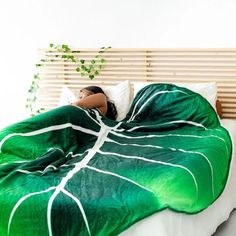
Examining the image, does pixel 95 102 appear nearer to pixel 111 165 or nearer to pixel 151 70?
pixel 151 70

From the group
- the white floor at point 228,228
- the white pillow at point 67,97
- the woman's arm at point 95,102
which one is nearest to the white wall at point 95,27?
the white pillow at point 67,97

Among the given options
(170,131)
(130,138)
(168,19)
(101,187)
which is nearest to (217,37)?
(168,19)

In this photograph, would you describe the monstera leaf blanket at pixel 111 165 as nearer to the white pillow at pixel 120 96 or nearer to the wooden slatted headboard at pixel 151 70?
the white pillow at pixel 120 96

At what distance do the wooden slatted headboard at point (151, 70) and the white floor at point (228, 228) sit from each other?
3.20 feet

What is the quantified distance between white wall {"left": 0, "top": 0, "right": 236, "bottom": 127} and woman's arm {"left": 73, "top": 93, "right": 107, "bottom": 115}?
65 cm

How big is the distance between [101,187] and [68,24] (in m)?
2.42

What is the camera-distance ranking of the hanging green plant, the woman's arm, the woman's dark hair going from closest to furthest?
the woman's arm
the woman's dark hair
the hanging green plant

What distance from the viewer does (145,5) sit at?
401 cm

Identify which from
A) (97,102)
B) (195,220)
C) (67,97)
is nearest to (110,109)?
(97,102)

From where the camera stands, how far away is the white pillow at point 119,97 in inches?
151

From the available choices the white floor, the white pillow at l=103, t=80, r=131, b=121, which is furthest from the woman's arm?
the white floor

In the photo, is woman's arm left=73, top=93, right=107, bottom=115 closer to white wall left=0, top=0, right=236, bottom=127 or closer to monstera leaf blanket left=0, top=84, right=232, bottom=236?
monstera leaf blanket left=0, top=84, right=232, bottom=236

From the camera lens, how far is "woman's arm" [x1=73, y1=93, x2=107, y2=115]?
11.8 feet

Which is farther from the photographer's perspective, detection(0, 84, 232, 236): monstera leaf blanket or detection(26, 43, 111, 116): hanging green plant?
detection(26, 43, 111, 116): hanging green plant
